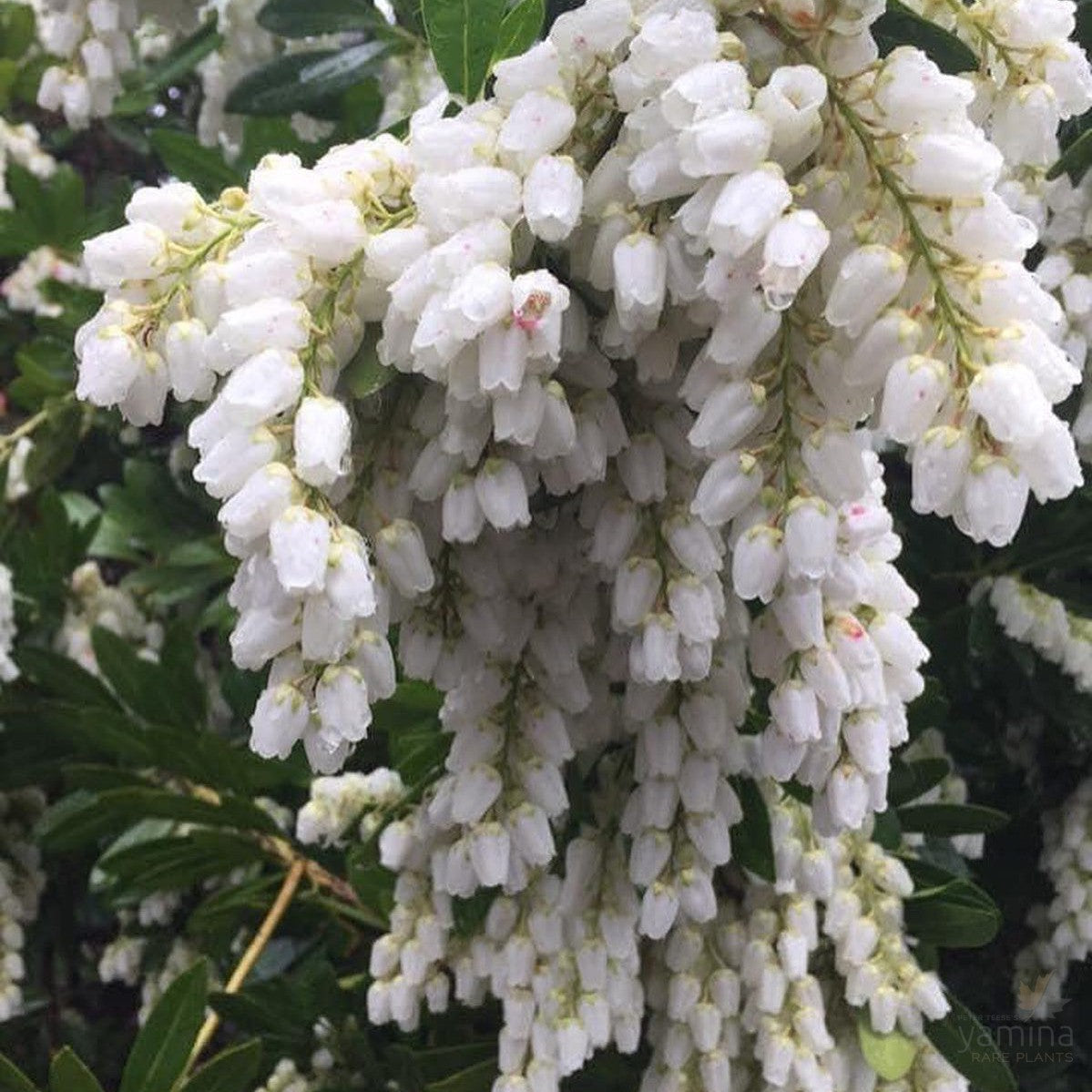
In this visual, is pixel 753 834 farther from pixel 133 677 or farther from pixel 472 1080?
pixel 133 677

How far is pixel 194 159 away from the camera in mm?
2018

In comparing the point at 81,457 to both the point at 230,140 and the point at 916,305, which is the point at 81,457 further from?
the point at 916,305

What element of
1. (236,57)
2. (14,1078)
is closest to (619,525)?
(14,1078)

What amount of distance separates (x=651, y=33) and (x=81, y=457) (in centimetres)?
215

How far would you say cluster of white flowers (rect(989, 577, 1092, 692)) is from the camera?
1.62m

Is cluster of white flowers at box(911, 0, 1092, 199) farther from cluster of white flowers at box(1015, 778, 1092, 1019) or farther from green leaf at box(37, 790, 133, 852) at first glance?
green leaf at box(37, 790, 133, 852)

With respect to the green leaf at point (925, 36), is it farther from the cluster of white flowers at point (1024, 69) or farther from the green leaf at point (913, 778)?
the green leaf at point (913, 778)

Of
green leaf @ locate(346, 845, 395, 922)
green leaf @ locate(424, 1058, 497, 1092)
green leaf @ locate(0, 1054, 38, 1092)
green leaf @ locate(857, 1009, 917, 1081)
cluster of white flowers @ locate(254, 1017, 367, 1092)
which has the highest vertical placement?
green leaf @ locate(0, 1054, 38, 1092)

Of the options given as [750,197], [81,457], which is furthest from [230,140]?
[750,197]

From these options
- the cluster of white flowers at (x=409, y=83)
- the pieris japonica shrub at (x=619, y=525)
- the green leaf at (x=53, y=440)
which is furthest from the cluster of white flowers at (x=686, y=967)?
the green leaf at (x=53, y=440)

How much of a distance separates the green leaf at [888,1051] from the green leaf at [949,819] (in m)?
0.24

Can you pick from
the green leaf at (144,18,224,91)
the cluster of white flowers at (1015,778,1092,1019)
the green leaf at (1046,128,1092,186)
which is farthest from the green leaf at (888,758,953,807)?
the green leaf at (144,18,224,91)

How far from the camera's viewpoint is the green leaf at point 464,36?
1048 millimetres

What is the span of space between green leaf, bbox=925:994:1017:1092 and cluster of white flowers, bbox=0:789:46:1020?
1125 mm
